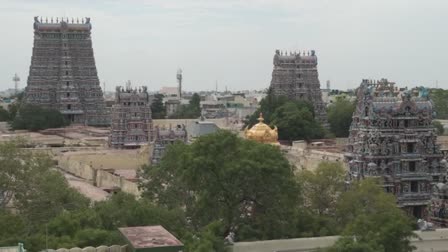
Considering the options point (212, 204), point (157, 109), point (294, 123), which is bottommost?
point (212, 204)

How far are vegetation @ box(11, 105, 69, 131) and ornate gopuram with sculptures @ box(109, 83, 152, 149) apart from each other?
1543 centimetres

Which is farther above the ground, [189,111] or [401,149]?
[189,111]

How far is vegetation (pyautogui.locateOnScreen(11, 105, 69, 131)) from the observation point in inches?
3214

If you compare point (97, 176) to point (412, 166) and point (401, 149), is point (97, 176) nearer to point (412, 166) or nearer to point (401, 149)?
point (401, 149)

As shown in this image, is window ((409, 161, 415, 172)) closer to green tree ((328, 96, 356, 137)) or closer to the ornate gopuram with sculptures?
the ornate gopuram with sculptures

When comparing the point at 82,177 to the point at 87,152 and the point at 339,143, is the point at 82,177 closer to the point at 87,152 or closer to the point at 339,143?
the point at 87,152

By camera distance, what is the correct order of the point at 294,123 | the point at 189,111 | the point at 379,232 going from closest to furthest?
the point at 379,232 → the point at 294,123 → the point at 189,111

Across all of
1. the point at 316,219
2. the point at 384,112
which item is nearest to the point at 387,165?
the point at 384,112

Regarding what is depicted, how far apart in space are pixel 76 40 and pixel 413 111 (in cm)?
5446

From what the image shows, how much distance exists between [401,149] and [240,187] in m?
12.1

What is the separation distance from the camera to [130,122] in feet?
224

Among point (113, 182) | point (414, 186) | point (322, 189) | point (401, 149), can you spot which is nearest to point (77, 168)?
point (113, 182)

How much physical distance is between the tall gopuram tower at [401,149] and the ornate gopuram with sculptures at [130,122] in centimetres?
3308

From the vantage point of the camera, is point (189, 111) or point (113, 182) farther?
point (189, 111)
